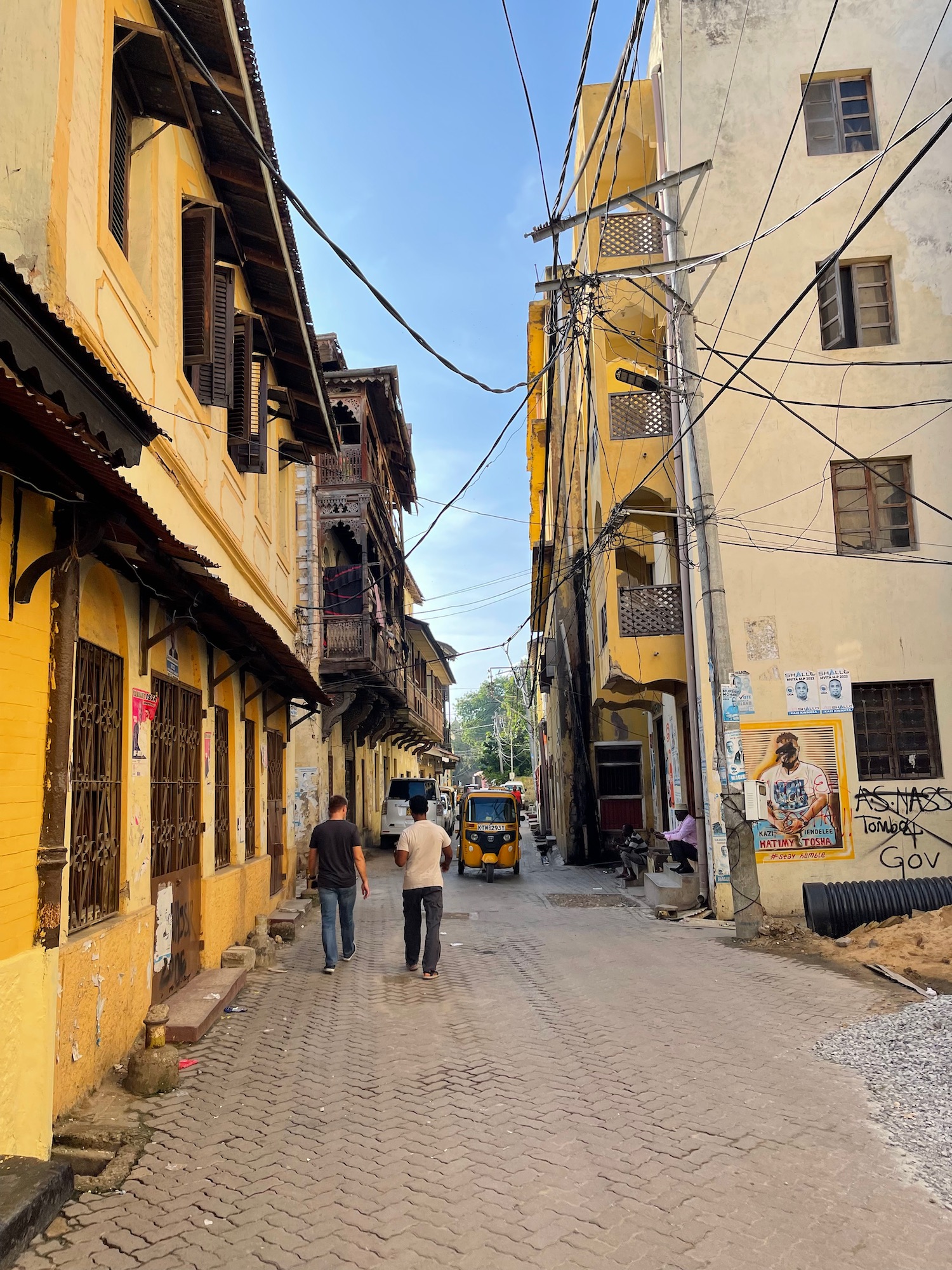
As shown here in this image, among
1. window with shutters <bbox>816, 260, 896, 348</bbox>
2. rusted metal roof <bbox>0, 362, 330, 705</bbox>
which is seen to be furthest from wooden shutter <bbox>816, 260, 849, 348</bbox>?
rusted metal roof <bbox>0, 362, 330, 705</bbox>

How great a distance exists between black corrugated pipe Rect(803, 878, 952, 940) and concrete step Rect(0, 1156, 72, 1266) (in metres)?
9.35

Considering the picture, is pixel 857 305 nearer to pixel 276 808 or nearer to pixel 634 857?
pixel 634 857

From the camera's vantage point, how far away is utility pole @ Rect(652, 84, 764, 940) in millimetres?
11375

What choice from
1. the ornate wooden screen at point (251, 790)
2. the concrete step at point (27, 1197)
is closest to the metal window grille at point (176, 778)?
the ornate wooden screen at point (251, 790)

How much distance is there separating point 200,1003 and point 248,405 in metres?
6.51

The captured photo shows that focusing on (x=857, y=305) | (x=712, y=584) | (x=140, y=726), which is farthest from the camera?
(x=857, y=305)

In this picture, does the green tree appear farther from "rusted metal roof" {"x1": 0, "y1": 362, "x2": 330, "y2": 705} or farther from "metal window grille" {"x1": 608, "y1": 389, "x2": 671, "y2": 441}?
"rusted metal roof" {"x1": 0, "y1": 362, "x2": 330, "y2": 705}

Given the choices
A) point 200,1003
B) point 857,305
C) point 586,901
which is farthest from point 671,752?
point 200,1003

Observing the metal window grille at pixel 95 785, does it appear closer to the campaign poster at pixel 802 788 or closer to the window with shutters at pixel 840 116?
the campaign poster at pixel 802 788

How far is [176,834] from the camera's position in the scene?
834 centimetres

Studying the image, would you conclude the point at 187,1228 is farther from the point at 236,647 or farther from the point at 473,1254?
the point at 236,647

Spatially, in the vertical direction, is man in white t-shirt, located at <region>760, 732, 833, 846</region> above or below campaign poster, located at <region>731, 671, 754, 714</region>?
below

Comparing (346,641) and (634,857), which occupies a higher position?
(346,641)

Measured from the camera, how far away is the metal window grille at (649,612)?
1509cm
